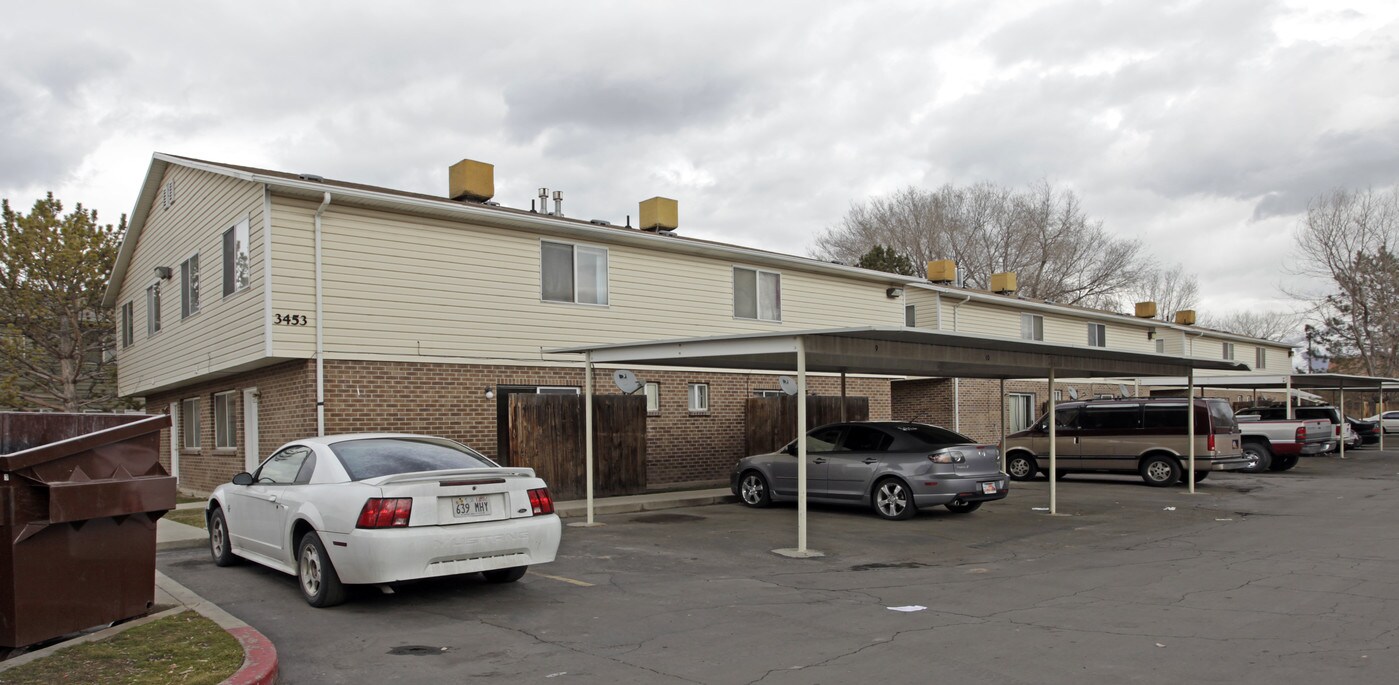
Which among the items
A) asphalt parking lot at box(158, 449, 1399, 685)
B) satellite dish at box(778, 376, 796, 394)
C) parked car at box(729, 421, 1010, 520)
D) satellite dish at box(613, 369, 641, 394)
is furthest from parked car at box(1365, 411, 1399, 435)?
satellite dish at box(613, 369, 641, 394)

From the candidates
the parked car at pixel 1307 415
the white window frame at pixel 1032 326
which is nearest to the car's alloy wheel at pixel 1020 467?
the parked car at pixel 1307 415

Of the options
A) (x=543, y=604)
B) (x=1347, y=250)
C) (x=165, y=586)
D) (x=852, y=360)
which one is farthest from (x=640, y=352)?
(x=1347, y=250)

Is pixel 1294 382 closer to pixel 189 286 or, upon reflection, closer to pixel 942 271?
pixel 942 271

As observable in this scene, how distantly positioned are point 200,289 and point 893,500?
12.2m

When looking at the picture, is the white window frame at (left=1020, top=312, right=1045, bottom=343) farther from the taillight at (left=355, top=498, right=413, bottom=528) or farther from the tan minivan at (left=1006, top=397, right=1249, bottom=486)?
the taillight at (left=355, top=498, right=413, bottom=528)

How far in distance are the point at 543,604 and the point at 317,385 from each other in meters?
7.48

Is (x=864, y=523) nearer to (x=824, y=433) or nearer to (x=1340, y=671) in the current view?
(x=824, y=433)

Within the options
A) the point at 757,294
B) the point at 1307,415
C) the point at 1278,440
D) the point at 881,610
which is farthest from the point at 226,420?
the point at 1307,415

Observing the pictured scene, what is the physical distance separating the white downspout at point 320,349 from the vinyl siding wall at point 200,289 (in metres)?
0.75

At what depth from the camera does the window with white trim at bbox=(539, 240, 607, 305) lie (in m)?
16.7

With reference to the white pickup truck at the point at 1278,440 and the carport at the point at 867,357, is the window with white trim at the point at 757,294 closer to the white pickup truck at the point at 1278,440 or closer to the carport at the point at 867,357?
the carport at the point at 867,357

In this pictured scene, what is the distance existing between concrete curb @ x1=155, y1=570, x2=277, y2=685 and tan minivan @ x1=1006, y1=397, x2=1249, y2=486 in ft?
56.0

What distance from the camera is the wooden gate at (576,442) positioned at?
15.2m

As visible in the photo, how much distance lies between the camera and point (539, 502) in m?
8.09
